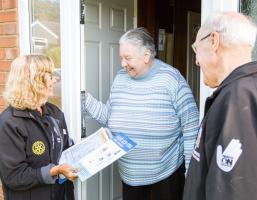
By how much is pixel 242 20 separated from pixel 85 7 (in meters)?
1.65

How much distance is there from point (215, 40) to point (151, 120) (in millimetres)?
1082

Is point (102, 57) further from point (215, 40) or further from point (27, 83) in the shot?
point (215, 40)

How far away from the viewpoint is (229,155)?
46.5 inches

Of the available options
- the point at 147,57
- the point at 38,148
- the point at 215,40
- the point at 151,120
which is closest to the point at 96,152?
the point at 38,148

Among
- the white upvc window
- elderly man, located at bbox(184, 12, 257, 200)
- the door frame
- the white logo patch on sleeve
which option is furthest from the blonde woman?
the white logo patch on sleeve

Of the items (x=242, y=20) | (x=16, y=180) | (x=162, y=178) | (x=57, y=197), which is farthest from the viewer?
(x=162, y=178)

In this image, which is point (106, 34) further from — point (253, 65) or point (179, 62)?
point (253, 65)

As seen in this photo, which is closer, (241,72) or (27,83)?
(241,72)

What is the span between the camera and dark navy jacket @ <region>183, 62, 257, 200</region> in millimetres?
1165

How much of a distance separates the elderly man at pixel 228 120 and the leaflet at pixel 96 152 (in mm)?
816

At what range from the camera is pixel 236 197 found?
117cm

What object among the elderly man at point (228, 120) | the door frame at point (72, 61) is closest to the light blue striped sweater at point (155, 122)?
the door frame at point (72, 61)

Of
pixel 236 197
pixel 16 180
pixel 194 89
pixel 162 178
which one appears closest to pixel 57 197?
pixel 16 180

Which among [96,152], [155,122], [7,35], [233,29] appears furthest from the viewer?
[7,35]
